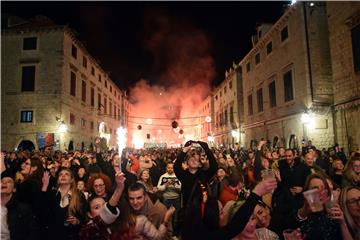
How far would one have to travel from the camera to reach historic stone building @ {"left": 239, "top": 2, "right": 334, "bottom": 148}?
18.3m

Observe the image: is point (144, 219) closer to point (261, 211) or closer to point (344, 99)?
point (261, 211)

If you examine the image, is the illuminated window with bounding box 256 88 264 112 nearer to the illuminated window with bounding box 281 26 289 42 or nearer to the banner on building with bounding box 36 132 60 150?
the illuminated window with bounding box 281 26 289 42

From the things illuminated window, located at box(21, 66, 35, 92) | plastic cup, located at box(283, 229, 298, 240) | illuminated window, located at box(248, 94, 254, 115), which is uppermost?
illuminated window, located at box(21, 66, 35, 92)

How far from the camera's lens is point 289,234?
2.88 metres

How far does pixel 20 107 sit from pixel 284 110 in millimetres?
23038

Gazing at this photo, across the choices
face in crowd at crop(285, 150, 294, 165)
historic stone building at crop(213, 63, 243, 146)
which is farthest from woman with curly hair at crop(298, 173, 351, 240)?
historic stone building at crop(213, 63, 243, 146)

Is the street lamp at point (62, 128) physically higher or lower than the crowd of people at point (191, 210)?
higher

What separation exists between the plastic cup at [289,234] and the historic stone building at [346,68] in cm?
1456

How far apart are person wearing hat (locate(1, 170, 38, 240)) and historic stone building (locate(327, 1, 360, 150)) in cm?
1620

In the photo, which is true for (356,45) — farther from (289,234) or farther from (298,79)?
(289,234)

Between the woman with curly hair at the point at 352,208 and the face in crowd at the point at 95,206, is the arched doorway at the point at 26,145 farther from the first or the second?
the woman with curly hair at the point at 352,208

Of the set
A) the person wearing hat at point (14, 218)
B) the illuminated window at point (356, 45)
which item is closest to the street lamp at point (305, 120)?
the illuminated window at point (356, 45)

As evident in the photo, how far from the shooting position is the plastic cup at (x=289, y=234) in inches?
112

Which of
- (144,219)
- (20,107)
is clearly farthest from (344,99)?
(20,107)
